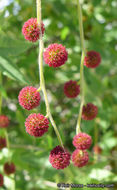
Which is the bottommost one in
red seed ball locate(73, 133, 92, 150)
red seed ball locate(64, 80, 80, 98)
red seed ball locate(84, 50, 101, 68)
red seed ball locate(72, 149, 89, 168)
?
red seed ball locate(72, 149, 89, 168)

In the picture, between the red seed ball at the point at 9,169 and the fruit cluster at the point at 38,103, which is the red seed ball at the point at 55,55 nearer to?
the fruit cluster at the point at 38,103

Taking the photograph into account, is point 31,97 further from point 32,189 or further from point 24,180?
point 32,189

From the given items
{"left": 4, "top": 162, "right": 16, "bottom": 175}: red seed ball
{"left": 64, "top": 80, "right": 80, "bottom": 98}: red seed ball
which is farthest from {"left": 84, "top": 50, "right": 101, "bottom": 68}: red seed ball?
{"left": 4, "top": 162, "right": 16, "bottom": 175}: red seed ball

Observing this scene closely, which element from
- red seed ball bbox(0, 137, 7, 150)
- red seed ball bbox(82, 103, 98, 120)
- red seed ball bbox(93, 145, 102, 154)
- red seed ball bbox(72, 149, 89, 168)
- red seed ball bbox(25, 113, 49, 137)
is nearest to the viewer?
red seed ball bbox(25, 113, 49, 137)

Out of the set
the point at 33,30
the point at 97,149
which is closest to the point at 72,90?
the point at 33,30

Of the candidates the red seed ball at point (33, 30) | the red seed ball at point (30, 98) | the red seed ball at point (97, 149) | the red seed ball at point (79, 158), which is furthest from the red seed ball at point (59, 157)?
the red seed ball at point (97, 149)

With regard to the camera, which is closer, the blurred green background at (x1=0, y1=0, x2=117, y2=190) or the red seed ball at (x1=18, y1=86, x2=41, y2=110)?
the red seed ball at (x1=18, y1=86, x2=41, y2=110)

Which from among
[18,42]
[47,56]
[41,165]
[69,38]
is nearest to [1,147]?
[41,165]

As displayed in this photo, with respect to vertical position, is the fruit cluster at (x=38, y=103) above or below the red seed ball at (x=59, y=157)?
above

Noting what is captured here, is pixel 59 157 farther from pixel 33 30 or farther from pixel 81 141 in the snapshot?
pixel 33 30

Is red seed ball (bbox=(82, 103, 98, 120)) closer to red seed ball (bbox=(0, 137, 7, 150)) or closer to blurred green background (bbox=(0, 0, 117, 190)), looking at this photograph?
blurred green background (bbox=(0, 0, 117, 190))

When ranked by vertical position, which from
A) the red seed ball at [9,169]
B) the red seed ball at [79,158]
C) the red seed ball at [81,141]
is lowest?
the red seed ball at [79,158]
